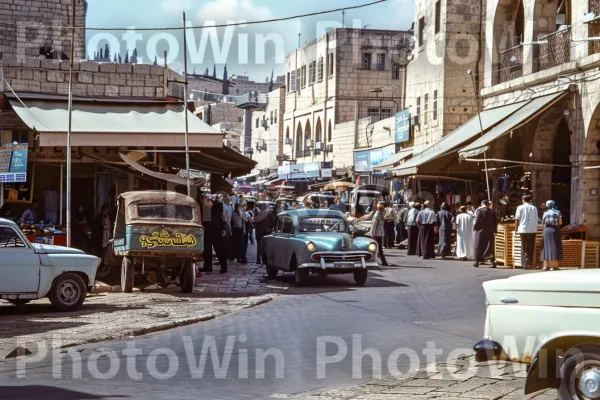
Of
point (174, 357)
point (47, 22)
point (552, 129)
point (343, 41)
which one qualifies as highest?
point (343, 41)

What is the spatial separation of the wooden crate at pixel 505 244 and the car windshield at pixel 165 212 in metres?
9.48

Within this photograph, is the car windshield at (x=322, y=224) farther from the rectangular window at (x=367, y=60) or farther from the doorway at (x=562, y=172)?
the rectangular window at (x=367, y=60)

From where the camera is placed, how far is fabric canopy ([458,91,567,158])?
2675 centimetres

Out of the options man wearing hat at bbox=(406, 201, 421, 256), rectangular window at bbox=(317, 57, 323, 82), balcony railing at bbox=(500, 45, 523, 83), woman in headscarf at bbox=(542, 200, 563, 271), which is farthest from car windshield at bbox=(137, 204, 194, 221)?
rectangular window at bbox=(317, 57, 323, 82)

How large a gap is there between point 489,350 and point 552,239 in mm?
15751

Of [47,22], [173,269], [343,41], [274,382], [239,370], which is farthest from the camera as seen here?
[343,41]

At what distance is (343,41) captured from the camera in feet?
217

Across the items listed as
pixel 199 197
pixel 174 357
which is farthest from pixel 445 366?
pixel 199 197

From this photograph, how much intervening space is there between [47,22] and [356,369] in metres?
27.6

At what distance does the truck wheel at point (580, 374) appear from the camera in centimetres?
673

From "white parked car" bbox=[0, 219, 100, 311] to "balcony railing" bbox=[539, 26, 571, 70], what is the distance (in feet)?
55.3

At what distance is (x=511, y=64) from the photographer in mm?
32500

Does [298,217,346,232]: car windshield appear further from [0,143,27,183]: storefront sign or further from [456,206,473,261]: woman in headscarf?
[456,206,473,261]: woman in headscarf

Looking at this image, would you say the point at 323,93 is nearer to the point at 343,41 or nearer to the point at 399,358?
the point at 343,41
